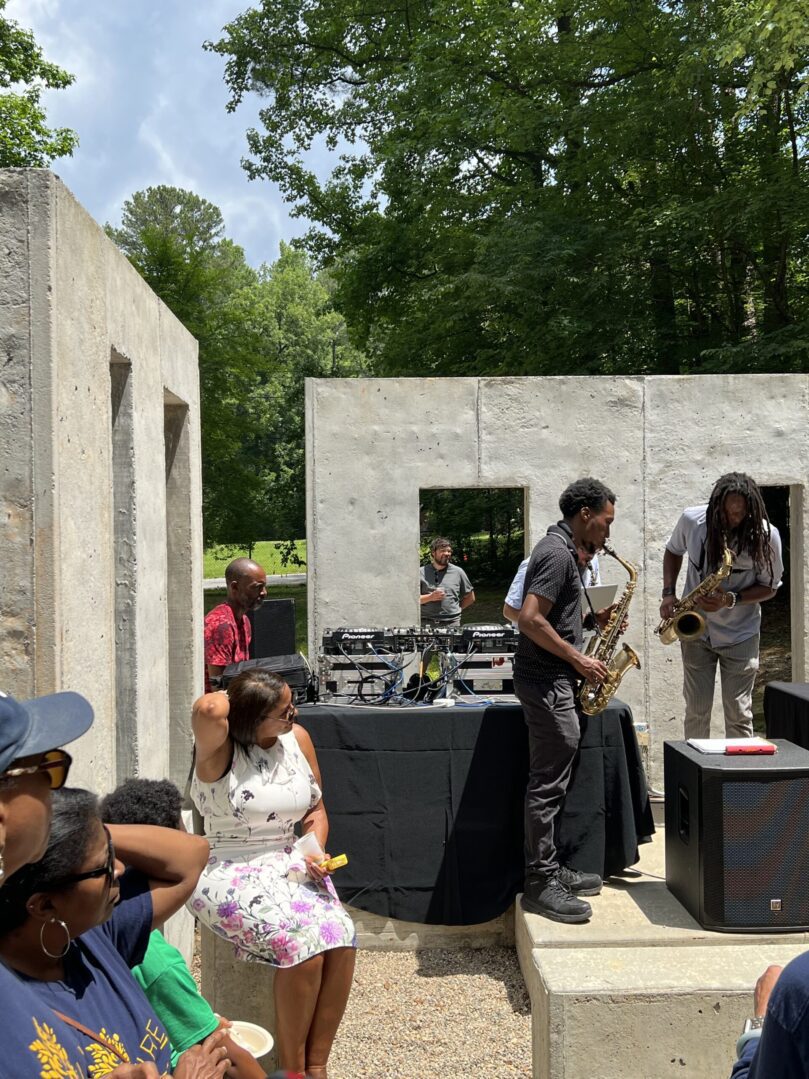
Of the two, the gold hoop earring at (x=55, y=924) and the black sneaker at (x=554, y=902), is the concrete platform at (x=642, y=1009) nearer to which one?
the black sneaker at (x=554, y=902)

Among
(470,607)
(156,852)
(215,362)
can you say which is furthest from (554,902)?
Answer: (470,607)

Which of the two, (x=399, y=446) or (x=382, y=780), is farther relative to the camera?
(x=399, y=446)

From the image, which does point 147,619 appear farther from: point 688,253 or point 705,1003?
point 688,253

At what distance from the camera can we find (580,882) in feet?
16.1

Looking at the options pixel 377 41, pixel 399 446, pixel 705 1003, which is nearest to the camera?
pixel 705 1003

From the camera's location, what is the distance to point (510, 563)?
73.7ft

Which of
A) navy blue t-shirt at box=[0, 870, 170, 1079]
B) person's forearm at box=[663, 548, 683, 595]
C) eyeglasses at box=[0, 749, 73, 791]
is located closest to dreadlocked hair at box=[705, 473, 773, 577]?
person's forearm at box=[663, 548, 683, 595]

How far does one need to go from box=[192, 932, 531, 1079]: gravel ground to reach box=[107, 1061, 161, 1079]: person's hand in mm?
2570

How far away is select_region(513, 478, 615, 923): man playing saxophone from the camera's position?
15.0ft

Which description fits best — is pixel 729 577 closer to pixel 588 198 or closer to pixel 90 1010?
pixel 90 1010

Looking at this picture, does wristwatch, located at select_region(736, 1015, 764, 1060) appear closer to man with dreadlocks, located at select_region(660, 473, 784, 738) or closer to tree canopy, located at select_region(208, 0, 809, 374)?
man with dreadlocks, located at select_region(660, 473, 784, 738)

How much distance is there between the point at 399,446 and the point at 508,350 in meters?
8.63

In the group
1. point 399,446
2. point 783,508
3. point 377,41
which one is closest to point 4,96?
point 377,41

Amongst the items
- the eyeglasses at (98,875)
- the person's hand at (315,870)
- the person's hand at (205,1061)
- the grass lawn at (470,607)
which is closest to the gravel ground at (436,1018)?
the person's hand at (315,870)
